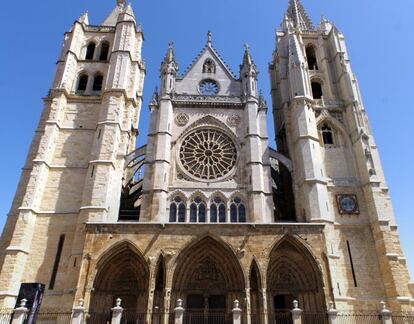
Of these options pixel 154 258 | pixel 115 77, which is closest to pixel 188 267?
pixel 154 258

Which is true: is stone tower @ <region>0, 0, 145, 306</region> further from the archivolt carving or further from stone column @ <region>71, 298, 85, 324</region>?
the archivolt carving

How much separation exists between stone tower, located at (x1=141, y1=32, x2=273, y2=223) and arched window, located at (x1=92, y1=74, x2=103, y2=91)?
4.23 m

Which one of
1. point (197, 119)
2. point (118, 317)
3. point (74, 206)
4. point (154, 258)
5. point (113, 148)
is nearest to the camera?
point (118, 317)

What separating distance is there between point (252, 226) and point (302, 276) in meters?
3.32

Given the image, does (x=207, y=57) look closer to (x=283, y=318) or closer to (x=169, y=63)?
(x=169, y=63)

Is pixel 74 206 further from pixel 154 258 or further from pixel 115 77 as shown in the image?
pixel 115 77

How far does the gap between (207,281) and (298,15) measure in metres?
23.3

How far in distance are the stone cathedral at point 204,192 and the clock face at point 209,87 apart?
72 millimetres

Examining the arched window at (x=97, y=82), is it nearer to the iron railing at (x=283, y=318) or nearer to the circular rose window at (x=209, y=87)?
the circular rose window at (x=209, y=87)

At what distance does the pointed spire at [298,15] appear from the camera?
2745cm

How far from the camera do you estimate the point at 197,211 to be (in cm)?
1809

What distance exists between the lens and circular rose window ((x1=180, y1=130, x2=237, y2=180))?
1945cm

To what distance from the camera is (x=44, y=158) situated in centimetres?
1828

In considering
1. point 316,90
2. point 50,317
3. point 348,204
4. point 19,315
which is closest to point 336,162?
point 348,204
